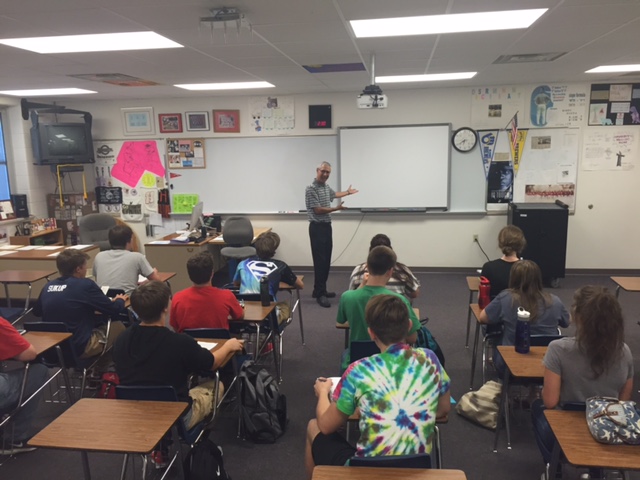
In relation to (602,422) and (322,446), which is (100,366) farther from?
(602,422)

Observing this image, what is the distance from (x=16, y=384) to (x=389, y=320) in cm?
247

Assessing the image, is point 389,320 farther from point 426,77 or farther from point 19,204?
point 19,204

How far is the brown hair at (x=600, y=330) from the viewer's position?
2.16m

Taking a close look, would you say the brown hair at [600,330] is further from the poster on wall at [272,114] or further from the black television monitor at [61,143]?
the black television monitor at [61,143]

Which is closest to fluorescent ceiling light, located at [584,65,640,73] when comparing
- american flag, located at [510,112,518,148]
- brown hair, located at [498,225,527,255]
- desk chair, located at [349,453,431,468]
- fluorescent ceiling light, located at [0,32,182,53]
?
american flag, located at [510,112,518,148]

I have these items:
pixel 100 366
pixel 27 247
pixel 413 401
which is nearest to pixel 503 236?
pixel 413 401

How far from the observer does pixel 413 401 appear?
175 centimetres

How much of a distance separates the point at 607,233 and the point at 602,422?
583 cm

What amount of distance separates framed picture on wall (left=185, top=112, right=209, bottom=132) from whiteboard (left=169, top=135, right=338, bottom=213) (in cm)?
22

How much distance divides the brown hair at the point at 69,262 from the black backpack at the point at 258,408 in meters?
1.52

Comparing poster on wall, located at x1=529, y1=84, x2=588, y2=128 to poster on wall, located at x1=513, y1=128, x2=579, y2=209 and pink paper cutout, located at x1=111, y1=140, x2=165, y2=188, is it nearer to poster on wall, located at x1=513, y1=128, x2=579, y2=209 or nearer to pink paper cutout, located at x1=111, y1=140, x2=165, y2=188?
poster on wall, located at x1=513, y1=128, x2=579, y2=209

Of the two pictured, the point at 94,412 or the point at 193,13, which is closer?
the point at 94,412

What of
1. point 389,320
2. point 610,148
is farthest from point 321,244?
point 610,148

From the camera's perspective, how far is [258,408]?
316cm
